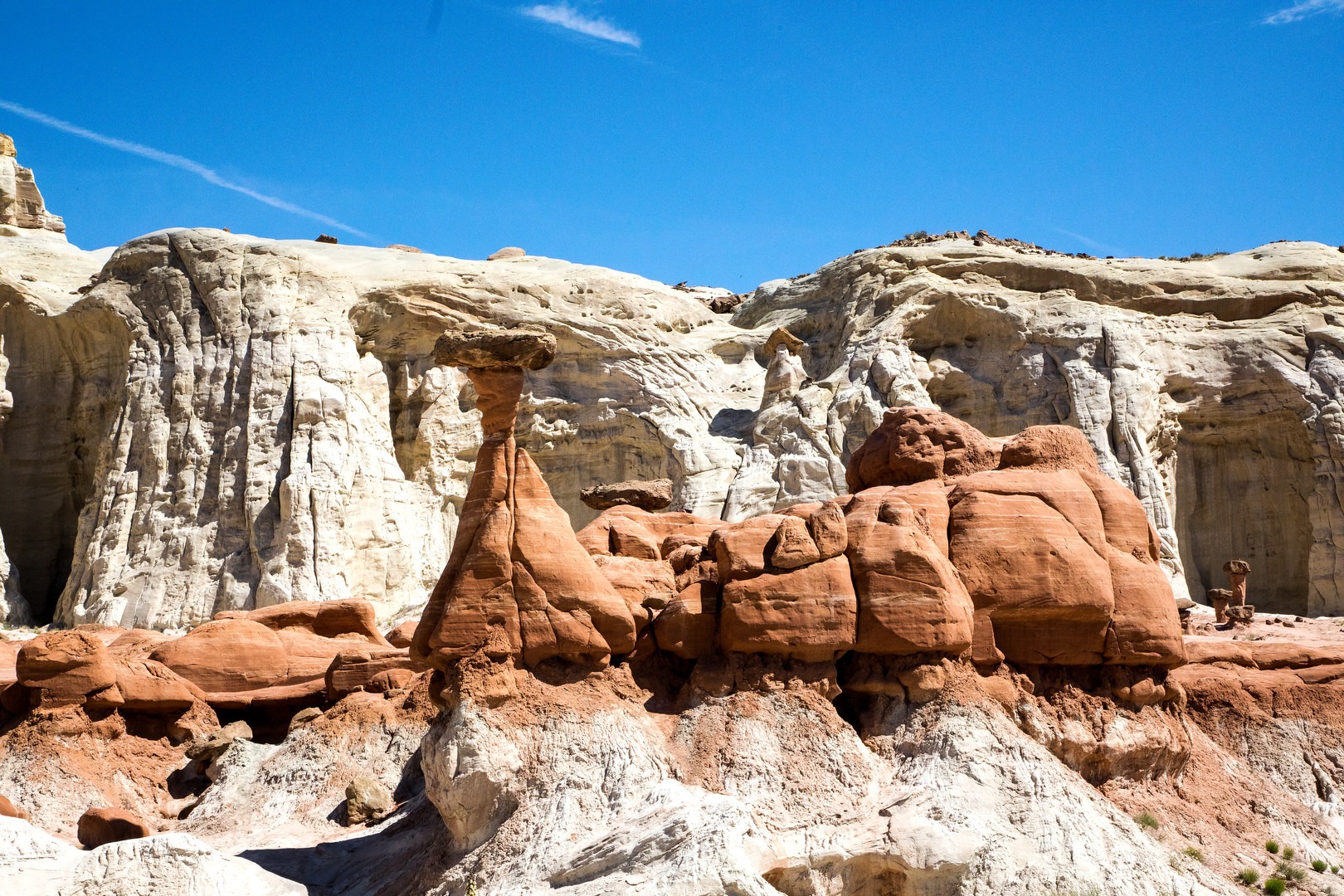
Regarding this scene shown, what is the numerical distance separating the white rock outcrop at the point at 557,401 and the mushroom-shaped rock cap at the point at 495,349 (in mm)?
18335

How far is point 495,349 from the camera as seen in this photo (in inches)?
623

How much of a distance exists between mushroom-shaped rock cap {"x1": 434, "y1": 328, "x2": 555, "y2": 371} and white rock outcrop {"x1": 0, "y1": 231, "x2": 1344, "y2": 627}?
18335mm

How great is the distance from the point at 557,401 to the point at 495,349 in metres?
23.0

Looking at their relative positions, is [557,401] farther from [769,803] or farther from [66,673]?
[769,803]

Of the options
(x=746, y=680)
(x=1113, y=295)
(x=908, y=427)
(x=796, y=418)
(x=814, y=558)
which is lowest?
(x=746, y=680)

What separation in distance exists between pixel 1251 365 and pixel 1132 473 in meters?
4.55

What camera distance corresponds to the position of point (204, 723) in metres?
20.6

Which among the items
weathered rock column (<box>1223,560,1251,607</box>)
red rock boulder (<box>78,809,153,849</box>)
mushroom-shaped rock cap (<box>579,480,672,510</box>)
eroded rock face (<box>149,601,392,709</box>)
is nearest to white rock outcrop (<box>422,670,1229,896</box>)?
red rock boulder (<box>78,809,153,849</box>)

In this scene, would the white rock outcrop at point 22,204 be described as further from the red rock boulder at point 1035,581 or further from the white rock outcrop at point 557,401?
the red rock boulder at point 1035,581

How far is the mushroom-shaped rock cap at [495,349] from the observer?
51.6ft

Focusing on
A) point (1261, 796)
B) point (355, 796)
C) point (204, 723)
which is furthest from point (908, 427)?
point (204, 723)

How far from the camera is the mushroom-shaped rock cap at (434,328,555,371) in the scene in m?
15.7

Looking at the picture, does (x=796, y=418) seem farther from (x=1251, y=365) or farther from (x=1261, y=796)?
(x=1261, y=796)

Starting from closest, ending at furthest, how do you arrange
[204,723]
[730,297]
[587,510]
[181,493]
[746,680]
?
[746,680], [204,723], [181,493], [587,510], [730,297]
